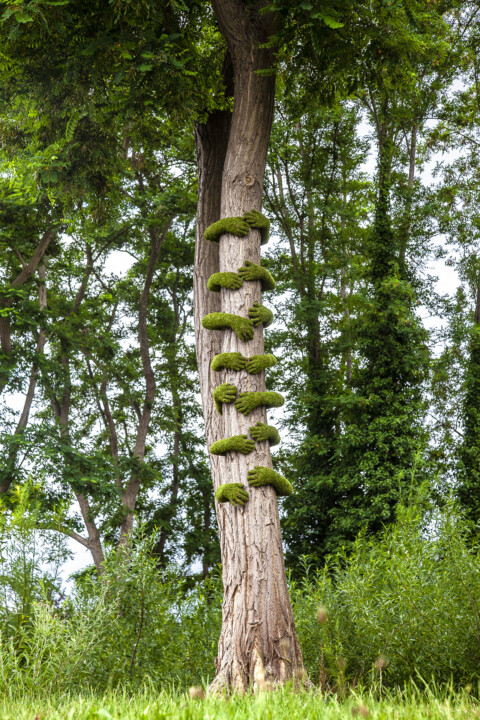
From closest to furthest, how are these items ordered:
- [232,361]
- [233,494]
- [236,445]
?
[233,494] < [236,445] < [232,361]

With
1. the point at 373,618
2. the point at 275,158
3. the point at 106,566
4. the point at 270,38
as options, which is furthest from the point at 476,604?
the point at 275,158

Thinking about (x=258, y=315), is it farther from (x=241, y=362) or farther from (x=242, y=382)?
(x=242, y=382)

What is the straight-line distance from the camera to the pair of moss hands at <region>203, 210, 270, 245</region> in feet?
19.1

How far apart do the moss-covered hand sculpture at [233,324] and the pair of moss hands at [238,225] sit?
88 cm

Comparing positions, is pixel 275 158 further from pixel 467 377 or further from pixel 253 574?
pixel 253 574

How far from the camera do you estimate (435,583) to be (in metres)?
4.84

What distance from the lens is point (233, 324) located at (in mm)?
5434

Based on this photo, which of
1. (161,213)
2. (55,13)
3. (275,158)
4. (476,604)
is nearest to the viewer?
(476,604)

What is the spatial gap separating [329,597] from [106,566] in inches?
74.9

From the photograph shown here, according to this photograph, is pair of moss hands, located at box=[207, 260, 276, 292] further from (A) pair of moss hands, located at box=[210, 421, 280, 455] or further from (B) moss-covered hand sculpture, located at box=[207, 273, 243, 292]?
(A) pair of moss hands, located at box=[210, 421, 280, 455]

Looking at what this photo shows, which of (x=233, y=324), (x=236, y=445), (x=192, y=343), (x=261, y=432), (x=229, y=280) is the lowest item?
(x=236, y=445)

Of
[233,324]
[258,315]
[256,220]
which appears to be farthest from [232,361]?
[256,220]

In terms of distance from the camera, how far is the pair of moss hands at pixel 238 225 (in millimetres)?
5836

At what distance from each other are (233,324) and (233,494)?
1.49 metres
